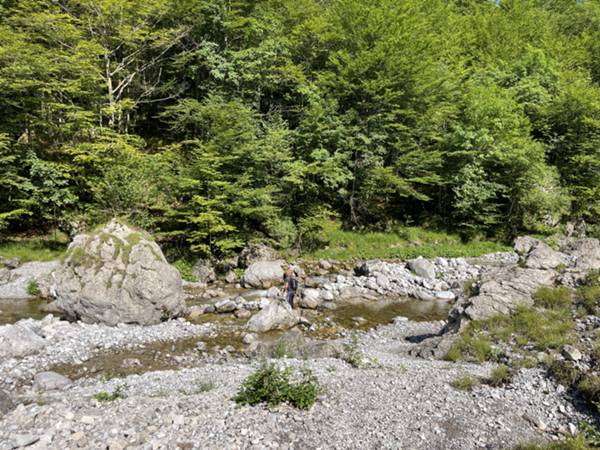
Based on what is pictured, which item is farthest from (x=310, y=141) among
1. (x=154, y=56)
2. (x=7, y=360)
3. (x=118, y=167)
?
(x=7, y=360)

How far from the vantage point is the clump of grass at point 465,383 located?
7.89 m

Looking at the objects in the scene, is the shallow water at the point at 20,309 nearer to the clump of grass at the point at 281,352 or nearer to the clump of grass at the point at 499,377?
the clump of grass at the point at 281,352

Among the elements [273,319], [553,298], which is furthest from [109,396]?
[553,298]

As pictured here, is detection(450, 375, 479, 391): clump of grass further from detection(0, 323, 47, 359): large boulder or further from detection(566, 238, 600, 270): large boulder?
detection(0, 323, 47, 359): large boulder

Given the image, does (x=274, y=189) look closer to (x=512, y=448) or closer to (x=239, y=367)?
(x=239, y=367)

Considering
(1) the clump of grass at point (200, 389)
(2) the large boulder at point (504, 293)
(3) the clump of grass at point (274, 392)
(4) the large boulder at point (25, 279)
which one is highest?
(2) the large boulder at point (504, 293)

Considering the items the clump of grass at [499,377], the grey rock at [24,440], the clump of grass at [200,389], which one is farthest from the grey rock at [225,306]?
the clump of grass at [499,377]

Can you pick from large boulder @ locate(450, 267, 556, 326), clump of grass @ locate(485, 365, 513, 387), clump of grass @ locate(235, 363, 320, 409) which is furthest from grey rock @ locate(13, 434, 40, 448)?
large boulder @ locate(450, 267, 556, 326)

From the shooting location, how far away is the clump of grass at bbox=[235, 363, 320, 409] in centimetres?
701

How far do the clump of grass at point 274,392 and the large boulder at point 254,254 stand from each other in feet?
46.2

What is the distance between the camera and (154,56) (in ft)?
91.5

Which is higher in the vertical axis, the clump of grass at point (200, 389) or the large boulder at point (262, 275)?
the clump of grass at point (200, 389)

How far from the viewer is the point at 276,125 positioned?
24.9 metres

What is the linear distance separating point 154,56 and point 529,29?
128 feet
